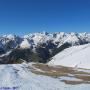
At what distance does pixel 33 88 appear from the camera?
3325 centimetres

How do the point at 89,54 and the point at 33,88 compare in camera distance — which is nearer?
the point at 33,88

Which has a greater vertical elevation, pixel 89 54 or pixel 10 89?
pixel 89 54

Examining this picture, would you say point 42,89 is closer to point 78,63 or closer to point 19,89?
point 19,89

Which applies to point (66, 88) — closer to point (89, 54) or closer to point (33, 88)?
point (33, 88)

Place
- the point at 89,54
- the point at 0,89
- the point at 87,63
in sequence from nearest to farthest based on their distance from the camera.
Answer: the point at 0,89 < the point at 87,63 < the point at 89,54

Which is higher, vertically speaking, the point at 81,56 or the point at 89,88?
the point at 81,56

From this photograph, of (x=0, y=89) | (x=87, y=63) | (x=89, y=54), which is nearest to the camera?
(x=0, y=89)

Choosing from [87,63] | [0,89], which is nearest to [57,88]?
[0,89]

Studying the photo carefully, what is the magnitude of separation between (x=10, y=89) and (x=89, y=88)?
10744 mm

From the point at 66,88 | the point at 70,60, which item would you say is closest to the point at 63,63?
the point at 70,60

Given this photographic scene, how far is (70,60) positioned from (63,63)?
127 inches

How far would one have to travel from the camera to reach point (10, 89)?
32.0 m

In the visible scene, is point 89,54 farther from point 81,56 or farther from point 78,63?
point 78,63

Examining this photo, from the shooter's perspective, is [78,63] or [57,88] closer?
[57,88]
